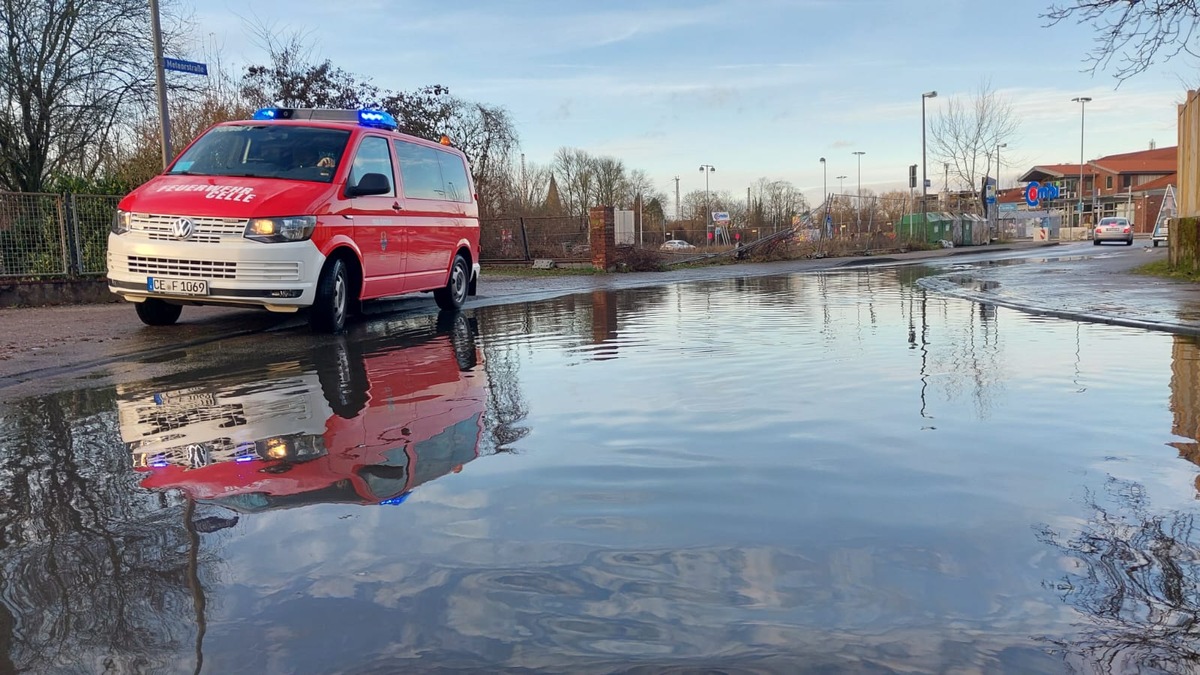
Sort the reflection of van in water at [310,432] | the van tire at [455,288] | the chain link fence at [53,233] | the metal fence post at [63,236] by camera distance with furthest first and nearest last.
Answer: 1. the metal fence post at [63,236]
2. the van tire at [455,288]
3. the chain link fence at [53,233]
4. the reflection of van in water at [310,432]

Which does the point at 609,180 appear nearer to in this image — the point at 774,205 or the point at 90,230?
the point at 774,205

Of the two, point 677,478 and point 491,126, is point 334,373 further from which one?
point 491,126

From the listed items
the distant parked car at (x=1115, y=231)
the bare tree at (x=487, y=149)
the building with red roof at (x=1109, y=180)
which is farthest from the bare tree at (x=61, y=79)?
the building with red roof at (x=1109, y=180)

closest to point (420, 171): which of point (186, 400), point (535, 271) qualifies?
point (186, 400)

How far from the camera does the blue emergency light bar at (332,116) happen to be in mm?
10758

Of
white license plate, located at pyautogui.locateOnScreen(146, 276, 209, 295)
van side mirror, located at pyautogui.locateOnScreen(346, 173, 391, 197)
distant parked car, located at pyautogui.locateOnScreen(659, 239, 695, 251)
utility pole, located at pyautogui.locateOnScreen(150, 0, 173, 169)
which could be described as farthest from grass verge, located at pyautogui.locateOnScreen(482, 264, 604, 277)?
white license plate, located at pyautogui.locateOnScreen(146, 276, 209, 295)

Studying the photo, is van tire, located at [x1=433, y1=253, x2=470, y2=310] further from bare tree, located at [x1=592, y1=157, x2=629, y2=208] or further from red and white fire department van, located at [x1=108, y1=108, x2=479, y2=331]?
bare tree, located at [x1=592, y1=157, x2=629, y2=208]

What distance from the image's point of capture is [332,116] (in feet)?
37.0

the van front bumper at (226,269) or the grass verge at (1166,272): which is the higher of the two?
the van front bumper at (226,269)

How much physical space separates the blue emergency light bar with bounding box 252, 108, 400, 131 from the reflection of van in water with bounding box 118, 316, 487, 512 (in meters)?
4.46

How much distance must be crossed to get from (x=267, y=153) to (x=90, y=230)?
5447mm

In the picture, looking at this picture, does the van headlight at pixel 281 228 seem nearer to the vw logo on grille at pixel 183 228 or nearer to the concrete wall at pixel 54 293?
the vw logo on grille at pixel 183 228

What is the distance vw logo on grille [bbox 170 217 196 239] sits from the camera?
28.5ft

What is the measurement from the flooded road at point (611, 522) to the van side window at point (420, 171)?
4.82 metres
